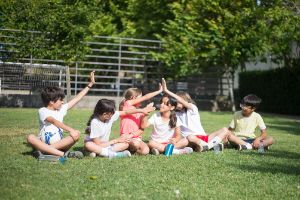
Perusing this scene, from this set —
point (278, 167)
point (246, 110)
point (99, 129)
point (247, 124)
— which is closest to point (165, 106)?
point (99, 129)

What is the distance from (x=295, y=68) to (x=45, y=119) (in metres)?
16.4

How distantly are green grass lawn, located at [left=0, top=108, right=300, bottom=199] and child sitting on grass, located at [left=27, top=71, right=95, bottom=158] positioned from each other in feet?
0.77

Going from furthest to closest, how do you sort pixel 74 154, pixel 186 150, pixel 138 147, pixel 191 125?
pixel 191 125 < pixel 186 150 < pixel 138 147 < pixel 74 154

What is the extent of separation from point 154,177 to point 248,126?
13.2 ft

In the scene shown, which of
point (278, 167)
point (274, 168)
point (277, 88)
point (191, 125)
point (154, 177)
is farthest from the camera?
point (277, 88)

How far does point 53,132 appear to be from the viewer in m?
7.57

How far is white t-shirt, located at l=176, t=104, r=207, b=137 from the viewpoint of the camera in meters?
8.98

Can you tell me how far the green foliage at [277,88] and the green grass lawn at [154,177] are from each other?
14.0 meters

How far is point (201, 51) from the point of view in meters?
22.5

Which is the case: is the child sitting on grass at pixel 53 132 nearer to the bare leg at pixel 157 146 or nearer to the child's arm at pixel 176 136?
the bare leg at pixel 157 146

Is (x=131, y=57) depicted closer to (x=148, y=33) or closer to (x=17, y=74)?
(x=148, y=33)

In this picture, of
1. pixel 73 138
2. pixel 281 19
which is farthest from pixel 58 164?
pixel 281 19

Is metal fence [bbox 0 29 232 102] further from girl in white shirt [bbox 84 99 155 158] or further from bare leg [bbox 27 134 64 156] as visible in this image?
bare leg [bbox 27 134 64 156]

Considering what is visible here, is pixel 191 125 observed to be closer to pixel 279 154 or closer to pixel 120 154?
pixel 279 154
